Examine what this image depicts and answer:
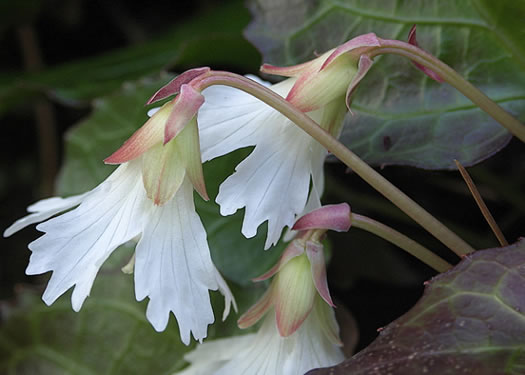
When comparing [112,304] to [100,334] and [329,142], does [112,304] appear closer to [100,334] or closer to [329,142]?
[100,334]

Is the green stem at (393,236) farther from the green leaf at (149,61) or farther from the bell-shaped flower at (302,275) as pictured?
the green leaf at (149,61)

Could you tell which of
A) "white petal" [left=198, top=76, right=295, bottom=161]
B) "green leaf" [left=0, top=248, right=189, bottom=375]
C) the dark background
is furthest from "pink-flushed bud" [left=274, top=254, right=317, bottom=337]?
the dark background

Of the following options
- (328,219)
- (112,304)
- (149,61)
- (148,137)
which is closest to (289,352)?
(328,219)

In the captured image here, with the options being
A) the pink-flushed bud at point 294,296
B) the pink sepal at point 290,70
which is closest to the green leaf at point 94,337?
the pink-flushed bud at point 294,296

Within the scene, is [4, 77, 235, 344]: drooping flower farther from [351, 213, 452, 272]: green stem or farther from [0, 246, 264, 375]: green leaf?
[0, 246, 264, 375]: green leaf

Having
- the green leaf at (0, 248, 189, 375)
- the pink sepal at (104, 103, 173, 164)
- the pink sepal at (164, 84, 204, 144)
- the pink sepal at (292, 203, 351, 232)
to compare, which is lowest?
the green leaf at (0, 248, 189, 375)
